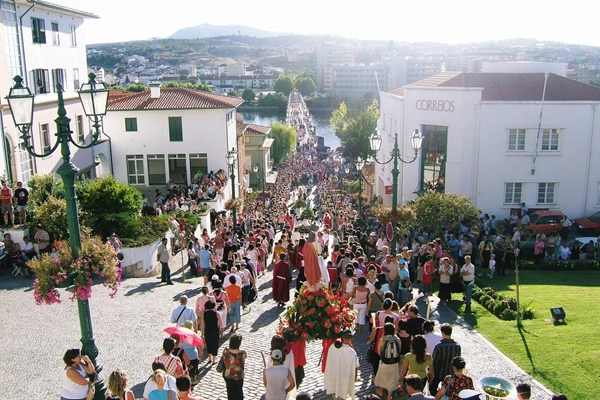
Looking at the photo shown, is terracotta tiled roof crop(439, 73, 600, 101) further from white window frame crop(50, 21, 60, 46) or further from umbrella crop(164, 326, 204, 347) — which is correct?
umbrella crop(164, 326, 204, 347)

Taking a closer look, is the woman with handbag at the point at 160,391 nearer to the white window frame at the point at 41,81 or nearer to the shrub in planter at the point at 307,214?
the white window frame at the point at 41,81

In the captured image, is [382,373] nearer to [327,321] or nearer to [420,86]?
[327,321]

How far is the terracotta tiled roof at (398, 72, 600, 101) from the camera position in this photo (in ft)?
98.6

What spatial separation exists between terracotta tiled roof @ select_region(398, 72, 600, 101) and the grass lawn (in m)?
14.4

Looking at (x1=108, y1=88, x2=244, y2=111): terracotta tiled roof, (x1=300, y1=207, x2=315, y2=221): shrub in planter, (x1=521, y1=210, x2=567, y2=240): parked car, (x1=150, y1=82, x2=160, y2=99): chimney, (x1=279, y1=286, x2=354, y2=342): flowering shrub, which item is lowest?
(x1=300, y1=207, x2=315, y2=221): shrub in planter

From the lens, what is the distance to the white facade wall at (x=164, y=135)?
3731cm

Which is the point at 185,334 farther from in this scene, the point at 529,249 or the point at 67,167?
the point at 529,249

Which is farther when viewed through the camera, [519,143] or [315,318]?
[519,143]

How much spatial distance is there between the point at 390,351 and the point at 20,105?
650 centimetres

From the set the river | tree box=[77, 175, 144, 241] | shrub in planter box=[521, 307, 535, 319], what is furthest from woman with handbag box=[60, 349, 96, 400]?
the river

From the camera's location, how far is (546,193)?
30562 millimetres

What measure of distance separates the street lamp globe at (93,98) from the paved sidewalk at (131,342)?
14.8 feet

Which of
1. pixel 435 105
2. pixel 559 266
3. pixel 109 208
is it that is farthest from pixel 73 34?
pixel 559 266

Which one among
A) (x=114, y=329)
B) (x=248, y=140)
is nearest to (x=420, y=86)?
(x=114, y=329)
